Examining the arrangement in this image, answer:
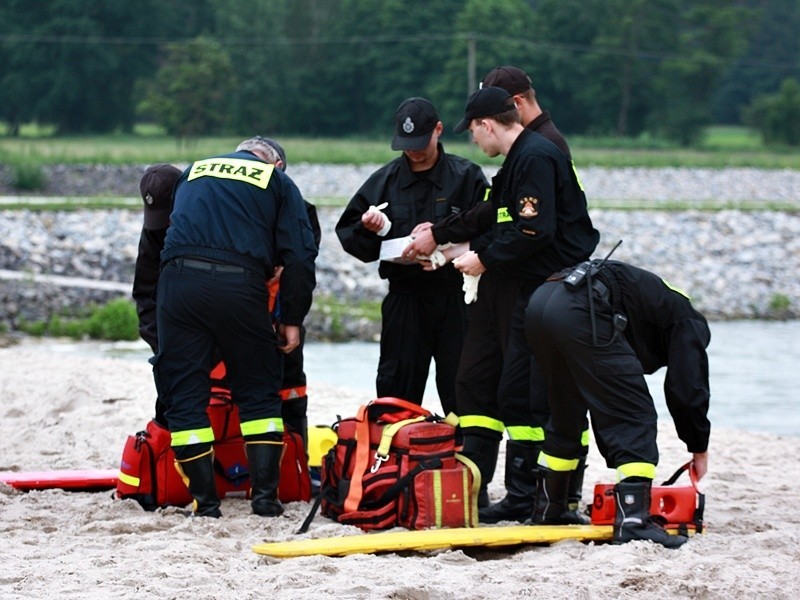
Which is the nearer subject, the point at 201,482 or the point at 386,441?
the point at 386,441

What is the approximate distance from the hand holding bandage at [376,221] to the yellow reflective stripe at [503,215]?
0.65 meters

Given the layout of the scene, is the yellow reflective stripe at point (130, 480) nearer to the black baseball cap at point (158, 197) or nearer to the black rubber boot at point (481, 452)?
the black baseball cap at point (158, 197)

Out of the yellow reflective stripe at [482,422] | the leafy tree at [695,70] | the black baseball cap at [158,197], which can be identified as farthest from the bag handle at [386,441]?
the leafy tree at [695,70]

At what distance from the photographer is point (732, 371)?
514 inches

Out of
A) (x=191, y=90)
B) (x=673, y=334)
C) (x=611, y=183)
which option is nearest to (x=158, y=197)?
(x=673, y=334)

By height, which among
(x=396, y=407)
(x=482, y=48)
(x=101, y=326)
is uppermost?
(x=482, y=48)

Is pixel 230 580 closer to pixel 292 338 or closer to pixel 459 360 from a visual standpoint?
pixel 292 338

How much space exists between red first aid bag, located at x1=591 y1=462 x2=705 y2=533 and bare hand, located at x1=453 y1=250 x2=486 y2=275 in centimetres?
112

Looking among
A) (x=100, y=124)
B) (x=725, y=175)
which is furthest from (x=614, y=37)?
(x=725, y=175)

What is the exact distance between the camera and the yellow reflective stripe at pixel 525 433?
6234 millimetres

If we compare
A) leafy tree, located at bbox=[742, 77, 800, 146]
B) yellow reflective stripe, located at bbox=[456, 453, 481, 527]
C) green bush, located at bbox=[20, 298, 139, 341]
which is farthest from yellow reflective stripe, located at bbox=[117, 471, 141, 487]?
leafy tree, located at bbox=[742, 77, 800, 146]

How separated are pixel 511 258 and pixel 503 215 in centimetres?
23

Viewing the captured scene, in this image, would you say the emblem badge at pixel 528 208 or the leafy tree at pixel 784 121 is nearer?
the emblem badge at pixel 528 208

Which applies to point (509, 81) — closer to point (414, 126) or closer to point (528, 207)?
point (414, 126)
